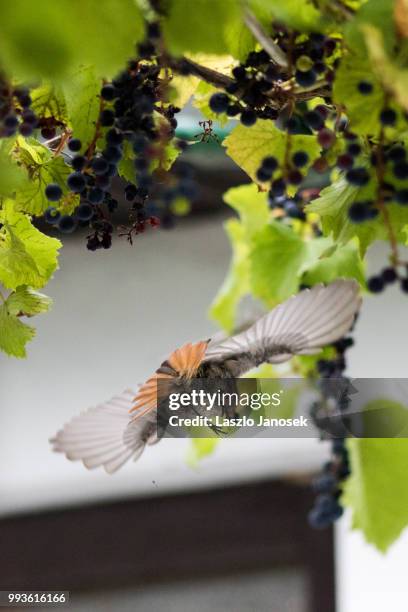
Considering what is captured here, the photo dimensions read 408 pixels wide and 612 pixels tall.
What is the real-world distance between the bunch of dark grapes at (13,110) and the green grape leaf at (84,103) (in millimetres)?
36

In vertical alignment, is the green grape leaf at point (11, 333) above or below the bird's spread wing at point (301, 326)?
above

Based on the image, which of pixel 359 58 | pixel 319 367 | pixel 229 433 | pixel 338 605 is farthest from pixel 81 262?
pixel 359 58

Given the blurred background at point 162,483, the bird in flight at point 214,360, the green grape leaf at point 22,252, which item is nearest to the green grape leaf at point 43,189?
the green grape leaf at point 22,252

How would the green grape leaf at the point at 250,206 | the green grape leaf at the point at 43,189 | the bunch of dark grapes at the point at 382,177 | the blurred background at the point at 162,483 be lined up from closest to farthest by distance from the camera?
the bunch of dark grapes at the point at 382,177, the green grape leaf at the point at 43,189, the green grape leaf at the point at 250,206, the blurred background at the point at 162,483

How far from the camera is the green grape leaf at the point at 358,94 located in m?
0.41

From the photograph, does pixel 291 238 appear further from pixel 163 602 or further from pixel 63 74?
pixel 163 602

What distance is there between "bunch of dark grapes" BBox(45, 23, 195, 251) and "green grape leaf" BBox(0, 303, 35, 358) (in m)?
0.08

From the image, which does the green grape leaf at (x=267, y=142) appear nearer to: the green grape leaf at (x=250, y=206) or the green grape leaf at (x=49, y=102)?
the green grape leaf at (x=49, y=102)

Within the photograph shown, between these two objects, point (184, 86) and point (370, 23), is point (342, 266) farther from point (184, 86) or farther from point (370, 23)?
point (370, 23)

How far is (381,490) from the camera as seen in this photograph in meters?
0.81

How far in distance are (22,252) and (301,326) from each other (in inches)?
7.2

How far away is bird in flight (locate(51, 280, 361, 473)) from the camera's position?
558mm

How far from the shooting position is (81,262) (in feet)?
10.7

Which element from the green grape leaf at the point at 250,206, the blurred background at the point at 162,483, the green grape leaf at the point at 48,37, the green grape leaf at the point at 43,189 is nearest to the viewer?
the green grape leaf at the point at 48,37
